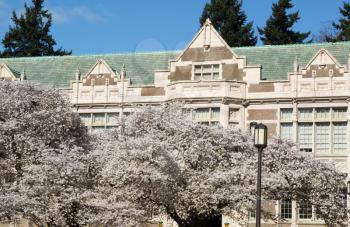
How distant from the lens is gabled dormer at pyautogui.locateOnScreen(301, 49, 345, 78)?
35.8 meters

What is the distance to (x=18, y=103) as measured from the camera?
1107 inches

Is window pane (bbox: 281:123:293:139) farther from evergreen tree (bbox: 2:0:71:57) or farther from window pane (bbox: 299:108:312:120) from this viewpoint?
evergreen tree (bbox: 2:0:71:57)

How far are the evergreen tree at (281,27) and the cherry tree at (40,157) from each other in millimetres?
35874

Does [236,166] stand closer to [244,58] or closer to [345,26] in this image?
[244,58]

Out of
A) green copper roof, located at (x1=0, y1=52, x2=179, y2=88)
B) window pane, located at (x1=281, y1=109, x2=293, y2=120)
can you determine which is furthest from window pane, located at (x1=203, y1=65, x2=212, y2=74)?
window pane, located at (x1=281, y1=109, x2=293, y2=120)

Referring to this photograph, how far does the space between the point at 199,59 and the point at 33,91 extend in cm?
1160

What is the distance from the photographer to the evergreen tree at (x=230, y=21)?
62856 mm

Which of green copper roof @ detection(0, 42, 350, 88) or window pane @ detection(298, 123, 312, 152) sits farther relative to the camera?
green copper roof @ detection(0, 42, 350, 88)

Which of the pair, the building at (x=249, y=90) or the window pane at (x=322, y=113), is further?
the window pane at (x=322, y=113)

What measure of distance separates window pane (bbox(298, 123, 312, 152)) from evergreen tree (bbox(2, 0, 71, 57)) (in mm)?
37275

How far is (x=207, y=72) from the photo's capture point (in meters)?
37.7

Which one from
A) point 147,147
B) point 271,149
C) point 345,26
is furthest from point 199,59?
point 345,26

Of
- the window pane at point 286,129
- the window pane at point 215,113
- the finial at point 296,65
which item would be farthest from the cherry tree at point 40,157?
the finial at point 296,65

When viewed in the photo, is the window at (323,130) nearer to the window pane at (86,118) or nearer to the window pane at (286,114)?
the window pane at (286,114)
